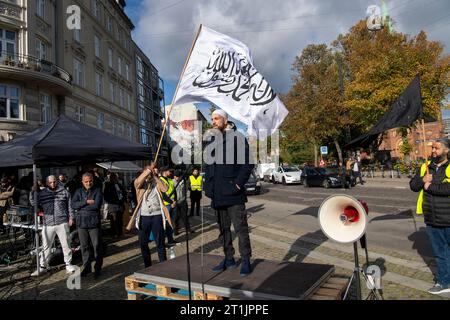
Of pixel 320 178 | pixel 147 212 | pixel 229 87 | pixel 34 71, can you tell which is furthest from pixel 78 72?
pixel 229 87

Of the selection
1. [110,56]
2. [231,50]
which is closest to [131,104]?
[110,56]

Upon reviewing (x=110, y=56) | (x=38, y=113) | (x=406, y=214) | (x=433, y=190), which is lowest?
(x=406, y=214)

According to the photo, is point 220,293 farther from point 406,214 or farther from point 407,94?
point 406,214

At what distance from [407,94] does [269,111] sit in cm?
224

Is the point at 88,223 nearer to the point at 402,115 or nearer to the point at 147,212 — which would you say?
the point at 147,212

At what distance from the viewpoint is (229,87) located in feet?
19.4

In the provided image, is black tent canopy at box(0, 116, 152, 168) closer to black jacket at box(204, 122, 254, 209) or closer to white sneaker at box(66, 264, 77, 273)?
white sneaker at box(66, 264, 77, 273)

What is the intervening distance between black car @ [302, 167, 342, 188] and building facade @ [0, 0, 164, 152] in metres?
18.0

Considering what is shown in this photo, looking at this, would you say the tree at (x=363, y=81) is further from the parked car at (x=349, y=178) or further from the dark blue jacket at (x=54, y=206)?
the dark blue jacket at (x=54, y=206)

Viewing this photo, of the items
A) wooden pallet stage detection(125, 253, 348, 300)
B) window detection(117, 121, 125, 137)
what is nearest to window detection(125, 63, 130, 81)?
window detection(117, 121, 125, 137)

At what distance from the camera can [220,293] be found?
4117 mm

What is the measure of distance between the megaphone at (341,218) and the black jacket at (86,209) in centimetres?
418

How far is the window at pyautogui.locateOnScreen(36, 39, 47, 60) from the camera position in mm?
24750

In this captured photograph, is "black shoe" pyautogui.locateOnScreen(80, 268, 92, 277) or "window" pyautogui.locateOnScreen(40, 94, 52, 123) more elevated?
"window" pyautogui.locateOnScreen(40, 94, 52, 123)
